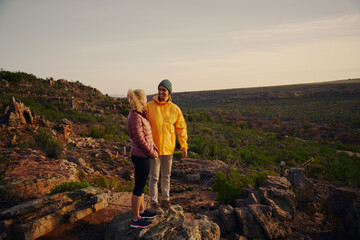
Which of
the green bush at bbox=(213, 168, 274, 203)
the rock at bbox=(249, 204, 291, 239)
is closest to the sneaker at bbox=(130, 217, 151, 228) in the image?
the rock at bbox=(249, 204, 291, 239)

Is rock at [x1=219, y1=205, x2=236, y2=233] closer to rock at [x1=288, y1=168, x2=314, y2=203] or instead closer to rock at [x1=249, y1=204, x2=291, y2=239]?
rock at [x1=249, y1=204, x2=291, y2=239]

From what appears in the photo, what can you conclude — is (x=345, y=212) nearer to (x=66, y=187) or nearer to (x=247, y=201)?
(x=247, y=201)

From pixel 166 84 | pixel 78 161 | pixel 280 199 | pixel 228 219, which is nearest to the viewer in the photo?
pixel 166 84

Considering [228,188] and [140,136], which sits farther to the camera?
[228,188]

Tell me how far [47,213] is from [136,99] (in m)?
2.34

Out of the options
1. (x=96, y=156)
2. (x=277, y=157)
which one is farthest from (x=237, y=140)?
(x=96, y=156)

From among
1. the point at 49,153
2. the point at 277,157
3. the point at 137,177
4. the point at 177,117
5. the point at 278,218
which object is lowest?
the point at 277,157

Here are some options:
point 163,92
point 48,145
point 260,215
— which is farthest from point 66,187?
point 260,215

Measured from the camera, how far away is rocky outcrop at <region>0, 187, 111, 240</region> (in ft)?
8.86

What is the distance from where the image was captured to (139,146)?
9.11ft

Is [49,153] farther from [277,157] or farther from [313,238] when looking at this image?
[277,157]

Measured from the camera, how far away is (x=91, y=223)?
3.34 metres

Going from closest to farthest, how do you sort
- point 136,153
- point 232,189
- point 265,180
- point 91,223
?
point 136,153 < point 91,223 < point 232,189 < point 265,180

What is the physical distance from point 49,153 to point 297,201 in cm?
818
